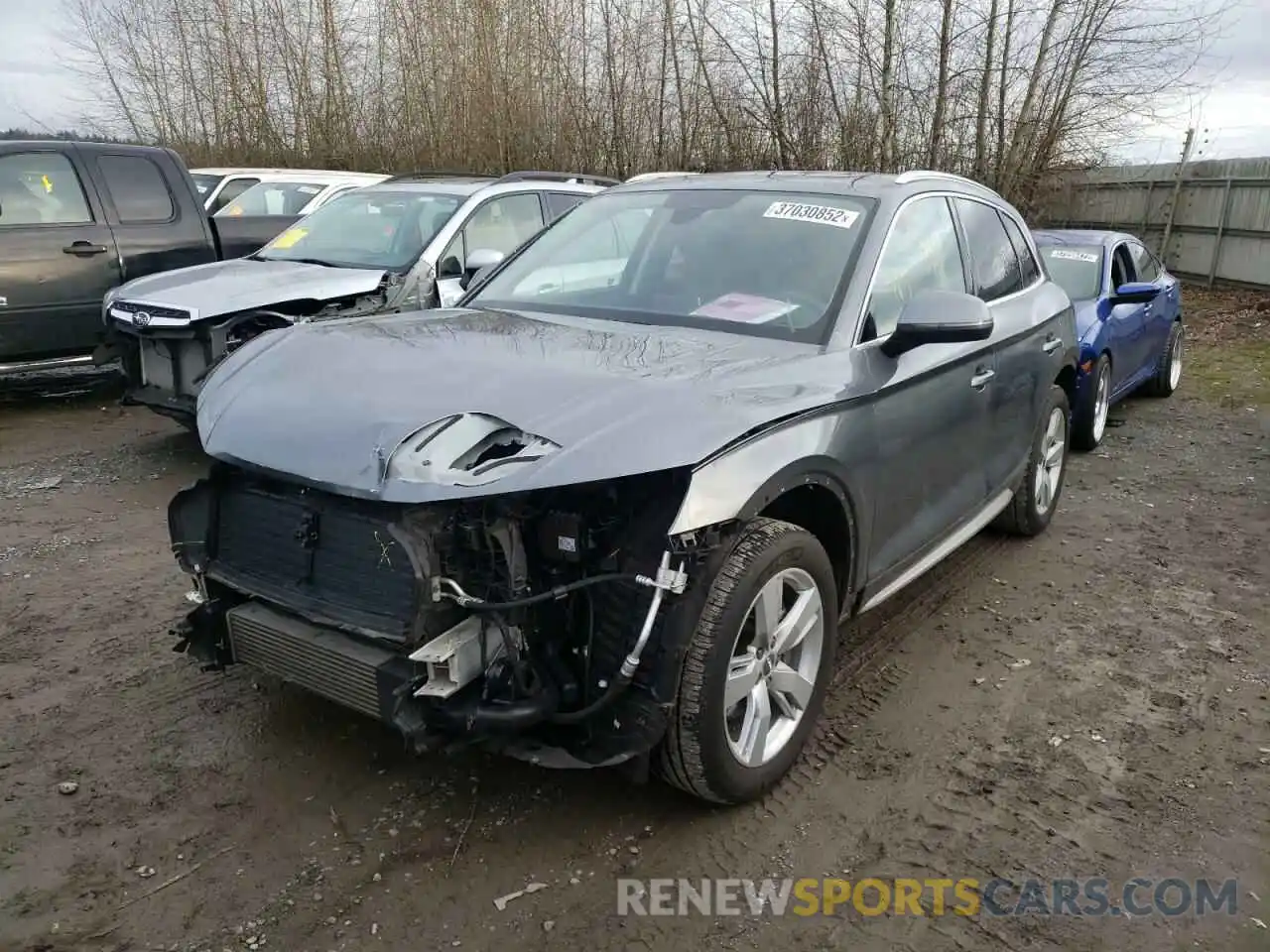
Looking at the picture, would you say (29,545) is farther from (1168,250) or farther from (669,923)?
(1168,250)

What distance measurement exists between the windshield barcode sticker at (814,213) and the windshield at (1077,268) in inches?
181


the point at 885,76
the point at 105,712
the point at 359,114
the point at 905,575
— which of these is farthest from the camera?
the point at 359,114

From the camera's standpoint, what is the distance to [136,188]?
826cm

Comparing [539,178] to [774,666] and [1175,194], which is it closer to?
[774,666]

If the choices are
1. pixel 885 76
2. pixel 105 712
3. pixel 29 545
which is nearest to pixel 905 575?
pixel 105 712

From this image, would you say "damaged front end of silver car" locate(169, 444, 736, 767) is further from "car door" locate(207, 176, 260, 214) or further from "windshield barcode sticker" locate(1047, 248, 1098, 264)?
"car door" locate(207, 176, 260, 214)

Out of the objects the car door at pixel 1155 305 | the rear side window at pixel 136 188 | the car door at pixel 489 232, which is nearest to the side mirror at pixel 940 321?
the car door at pixel 489 232

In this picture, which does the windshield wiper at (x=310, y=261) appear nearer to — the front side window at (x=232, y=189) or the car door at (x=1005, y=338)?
the car door at (x=1005, y=338)

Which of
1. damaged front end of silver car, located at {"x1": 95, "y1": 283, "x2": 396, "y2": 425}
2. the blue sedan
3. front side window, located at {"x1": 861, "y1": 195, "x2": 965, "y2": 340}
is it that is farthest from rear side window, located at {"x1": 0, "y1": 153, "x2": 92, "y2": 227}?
the blue sedan

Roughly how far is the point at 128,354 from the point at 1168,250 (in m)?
17.8

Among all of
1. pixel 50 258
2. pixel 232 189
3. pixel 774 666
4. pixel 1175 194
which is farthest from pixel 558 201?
pixel 1175 194

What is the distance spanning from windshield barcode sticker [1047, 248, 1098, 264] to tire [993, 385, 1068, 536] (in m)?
3.02

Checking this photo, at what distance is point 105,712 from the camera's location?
3.56 m

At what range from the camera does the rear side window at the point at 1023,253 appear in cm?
517
